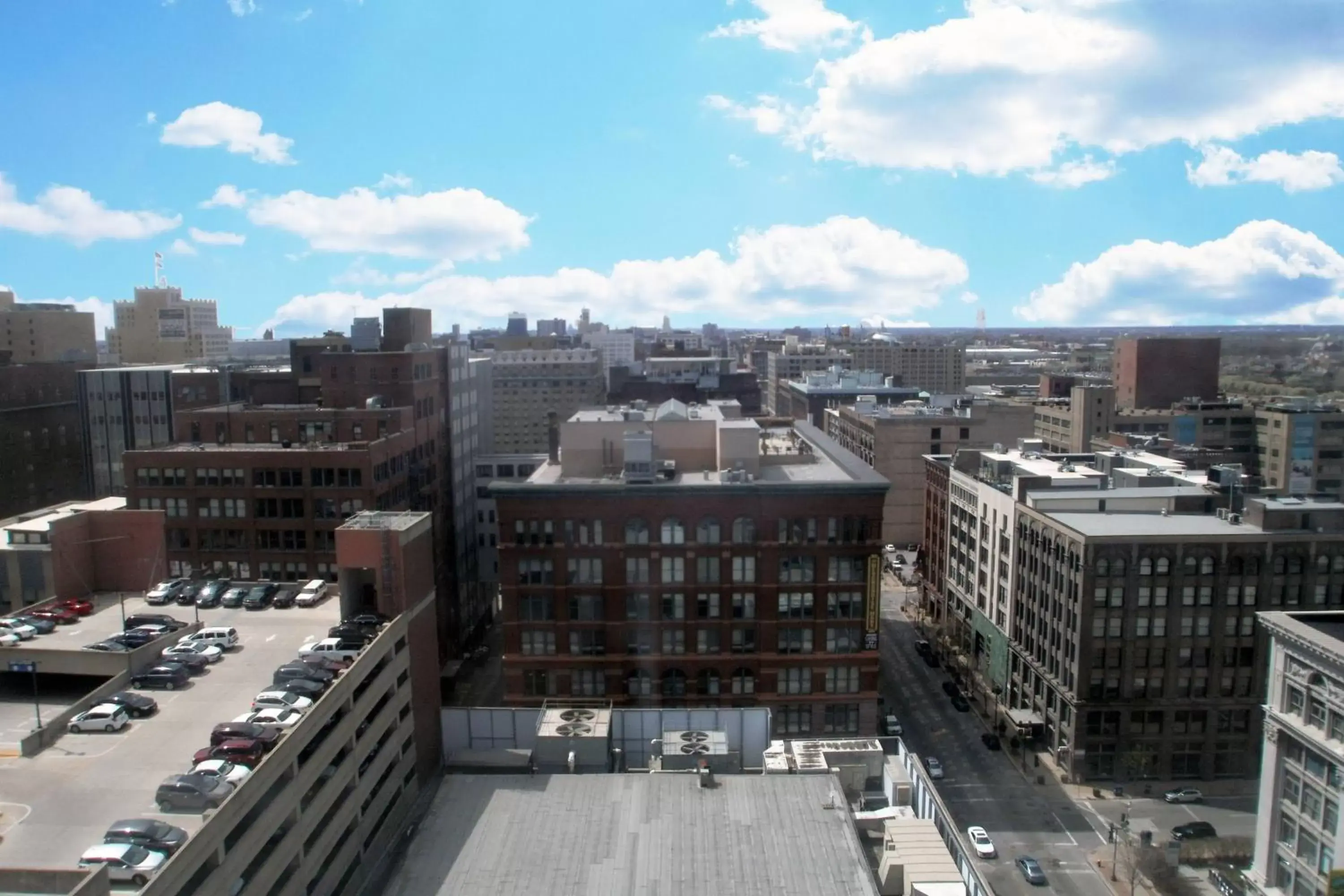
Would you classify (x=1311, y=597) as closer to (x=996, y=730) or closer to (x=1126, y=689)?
(x=1126, y=689)

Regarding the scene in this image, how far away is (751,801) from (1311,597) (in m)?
49.3

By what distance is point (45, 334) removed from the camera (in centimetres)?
17600

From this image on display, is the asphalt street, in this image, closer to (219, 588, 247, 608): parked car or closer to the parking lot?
the parking lot

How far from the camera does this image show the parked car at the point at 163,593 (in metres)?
52.0

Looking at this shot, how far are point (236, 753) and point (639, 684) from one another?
1335 inches

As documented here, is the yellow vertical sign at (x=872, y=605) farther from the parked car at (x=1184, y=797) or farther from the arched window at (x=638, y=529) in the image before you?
the parked car at (x=1184, y=797)

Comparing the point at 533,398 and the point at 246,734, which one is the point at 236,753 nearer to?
the point at 246,734

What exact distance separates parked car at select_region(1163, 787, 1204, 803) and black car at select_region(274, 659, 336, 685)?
2188 inches

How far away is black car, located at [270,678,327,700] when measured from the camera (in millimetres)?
38312

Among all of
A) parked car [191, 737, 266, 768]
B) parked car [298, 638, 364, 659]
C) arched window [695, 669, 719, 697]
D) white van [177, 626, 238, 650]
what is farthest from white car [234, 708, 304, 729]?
arched window [695, 669, 719, 697]

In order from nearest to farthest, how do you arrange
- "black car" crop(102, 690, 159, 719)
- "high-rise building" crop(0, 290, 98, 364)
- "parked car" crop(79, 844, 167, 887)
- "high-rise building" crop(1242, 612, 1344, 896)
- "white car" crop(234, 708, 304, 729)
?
"parked car" crop(79, 844, 167, 887) < "white car" crop(234, 708, 304, 729) < "black car" crop(102, 690, 159, 719) < "high-rise building" crop(1242, 612, 1344, 896) < "high-rise building" crop(0, 290, 98, 364)

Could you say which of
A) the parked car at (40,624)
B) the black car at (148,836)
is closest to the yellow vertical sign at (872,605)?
the black car at (148,836)

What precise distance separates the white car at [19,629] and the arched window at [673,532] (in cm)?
3359

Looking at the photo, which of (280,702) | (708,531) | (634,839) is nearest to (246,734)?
(280,702)
